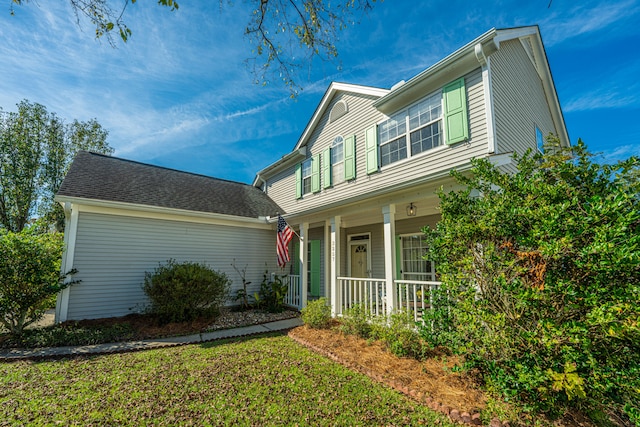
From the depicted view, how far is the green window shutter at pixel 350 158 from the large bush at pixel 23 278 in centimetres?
761

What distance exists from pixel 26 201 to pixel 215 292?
1641 centimetres

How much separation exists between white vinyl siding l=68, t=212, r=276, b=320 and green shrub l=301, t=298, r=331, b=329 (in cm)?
382

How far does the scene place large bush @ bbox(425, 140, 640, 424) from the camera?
7.57 feet

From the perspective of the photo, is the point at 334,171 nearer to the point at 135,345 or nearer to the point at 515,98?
the point at 515,98

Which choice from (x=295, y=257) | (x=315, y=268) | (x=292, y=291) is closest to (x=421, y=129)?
(x=315, y=268)

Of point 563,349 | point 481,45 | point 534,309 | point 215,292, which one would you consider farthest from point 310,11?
point 215,292

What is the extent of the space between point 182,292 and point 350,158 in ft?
19.7

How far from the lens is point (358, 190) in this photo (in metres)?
8.41

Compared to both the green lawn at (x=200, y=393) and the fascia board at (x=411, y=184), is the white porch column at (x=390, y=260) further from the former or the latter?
the green lawn at (x=200, y=393)

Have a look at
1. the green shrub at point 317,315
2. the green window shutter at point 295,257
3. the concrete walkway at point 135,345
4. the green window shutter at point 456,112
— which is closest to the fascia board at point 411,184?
the green window shutter at point 456,112

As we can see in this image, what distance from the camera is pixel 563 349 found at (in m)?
2.44

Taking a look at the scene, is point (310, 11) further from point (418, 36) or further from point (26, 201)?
point (26, 201)

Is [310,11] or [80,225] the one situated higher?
[310,11]

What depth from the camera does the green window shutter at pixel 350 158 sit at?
8.62 m
